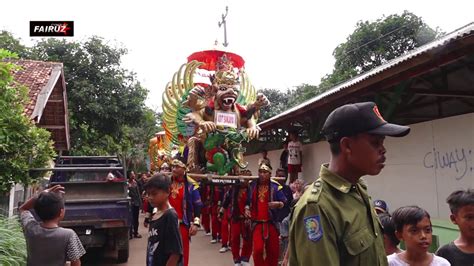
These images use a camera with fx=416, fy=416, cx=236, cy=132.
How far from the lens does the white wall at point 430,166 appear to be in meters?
4.99

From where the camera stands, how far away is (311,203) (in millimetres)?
1556

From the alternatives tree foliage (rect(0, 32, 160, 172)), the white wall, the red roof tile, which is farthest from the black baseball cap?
tree foliage (rect(0, 32, 160, 172))

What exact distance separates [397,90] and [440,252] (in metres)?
3.38

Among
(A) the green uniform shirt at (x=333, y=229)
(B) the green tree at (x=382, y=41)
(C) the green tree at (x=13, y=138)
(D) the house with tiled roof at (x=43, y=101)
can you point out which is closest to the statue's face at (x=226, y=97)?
(C) the green tree at (x=13, y=138)

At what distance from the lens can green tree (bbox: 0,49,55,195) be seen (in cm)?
478

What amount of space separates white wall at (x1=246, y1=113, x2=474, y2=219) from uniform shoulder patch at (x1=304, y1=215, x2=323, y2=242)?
4.08m

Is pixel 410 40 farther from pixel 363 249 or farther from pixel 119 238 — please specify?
pixel 363 249

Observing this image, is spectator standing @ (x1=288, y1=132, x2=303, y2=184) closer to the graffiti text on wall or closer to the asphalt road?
the asphalt road

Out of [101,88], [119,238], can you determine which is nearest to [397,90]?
[119,238]

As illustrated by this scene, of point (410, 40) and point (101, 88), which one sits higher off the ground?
point (410, 40)

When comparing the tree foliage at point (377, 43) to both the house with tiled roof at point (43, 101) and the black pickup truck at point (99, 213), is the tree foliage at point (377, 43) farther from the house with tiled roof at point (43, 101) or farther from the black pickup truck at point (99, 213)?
the black pickup truck at point (99, 213)

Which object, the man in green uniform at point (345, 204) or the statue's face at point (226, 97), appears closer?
the man in green uniform at point (345, 204)

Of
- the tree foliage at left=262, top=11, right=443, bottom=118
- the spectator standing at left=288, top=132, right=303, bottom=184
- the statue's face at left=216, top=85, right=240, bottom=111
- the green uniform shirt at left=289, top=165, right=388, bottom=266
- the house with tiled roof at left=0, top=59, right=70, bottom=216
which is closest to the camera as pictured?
the green uniform shirt at left=289, top=165, right=388, bottom=266

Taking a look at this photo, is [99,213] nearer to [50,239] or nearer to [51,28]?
[50,239]
